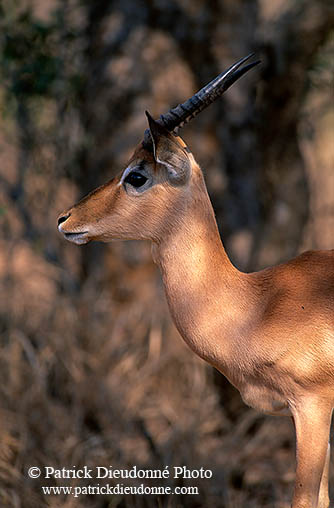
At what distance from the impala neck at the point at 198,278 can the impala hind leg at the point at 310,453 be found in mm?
451

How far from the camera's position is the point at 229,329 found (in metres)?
2.95

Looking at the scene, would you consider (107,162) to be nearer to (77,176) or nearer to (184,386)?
(77,176)

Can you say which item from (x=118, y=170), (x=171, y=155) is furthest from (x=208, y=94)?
(x=118, y=170)

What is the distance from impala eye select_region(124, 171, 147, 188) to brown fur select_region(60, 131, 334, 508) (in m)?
0.05

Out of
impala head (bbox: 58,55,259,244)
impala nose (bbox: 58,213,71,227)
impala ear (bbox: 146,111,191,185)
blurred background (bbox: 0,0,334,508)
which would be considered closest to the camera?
impala ear (bbox: 146,111,191,185)

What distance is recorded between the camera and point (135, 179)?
9.85ft

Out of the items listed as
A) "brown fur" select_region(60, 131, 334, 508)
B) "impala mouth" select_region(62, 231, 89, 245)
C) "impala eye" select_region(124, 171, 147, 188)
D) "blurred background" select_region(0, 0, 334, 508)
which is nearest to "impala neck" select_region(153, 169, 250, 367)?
"brown fur" select_region(60, 131, 334, 508)

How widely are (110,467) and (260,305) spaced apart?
8.47ft

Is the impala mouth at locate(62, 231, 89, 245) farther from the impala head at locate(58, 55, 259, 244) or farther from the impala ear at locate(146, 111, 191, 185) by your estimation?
the impala ear at locate(146, 111, 191, 185)

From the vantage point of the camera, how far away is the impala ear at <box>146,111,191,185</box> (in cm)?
283

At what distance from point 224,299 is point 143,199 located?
1.84ft

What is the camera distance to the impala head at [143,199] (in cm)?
296

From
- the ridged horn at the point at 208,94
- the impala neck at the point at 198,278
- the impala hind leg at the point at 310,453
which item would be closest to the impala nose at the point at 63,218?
the impala neck at the point at 198,278

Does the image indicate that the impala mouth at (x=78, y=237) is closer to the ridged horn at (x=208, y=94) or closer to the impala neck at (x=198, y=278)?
the impala neck at (x=198, y=278)
